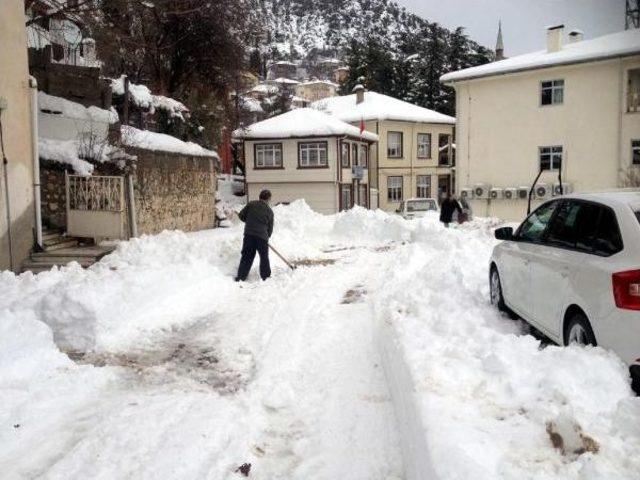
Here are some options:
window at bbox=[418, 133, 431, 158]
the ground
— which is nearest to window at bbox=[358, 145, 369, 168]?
window at bbox=[418, 133, 431, 158]

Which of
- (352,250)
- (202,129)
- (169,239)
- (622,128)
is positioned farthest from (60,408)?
(622,128)

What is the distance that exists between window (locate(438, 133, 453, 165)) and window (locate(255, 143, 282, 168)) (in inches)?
653

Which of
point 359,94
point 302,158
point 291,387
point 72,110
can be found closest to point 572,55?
point 302,158

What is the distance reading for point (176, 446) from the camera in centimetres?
409

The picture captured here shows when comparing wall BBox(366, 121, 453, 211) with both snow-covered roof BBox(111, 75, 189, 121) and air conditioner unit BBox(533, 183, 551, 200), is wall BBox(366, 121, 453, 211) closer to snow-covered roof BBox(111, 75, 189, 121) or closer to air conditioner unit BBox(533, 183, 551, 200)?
air conditioner unit BBox(533, 183, 551, 200)

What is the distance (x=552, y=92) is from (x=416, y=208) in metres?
10.2

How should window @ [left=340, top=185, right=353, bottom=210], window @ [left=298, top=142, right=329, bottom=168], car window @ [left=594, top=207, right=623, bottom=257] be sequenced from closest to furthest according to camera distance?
car window @ [left=594, top=207, right=623, bottom=257] → window @ [left=298, top=142, right=329, bottom=168] → window @ [left=340, top=185, right=353, bottom=210]

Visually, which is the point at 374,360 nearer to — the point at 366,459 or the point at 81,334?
the point at 366,459

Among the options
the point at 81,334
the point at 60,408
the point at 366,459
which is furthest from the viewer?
the point at 81,334

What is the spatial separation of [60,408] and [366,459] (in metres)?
2.58

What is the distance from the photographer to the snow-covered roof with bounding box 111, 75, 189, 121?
19.3 m

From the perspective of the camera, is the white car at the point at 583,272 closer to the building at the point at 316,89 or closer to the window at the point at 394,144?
the window at the point at 394,144

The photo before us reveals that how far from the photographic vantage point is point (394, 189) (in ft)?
154

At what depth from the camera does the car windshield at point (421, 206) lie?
2689cm
